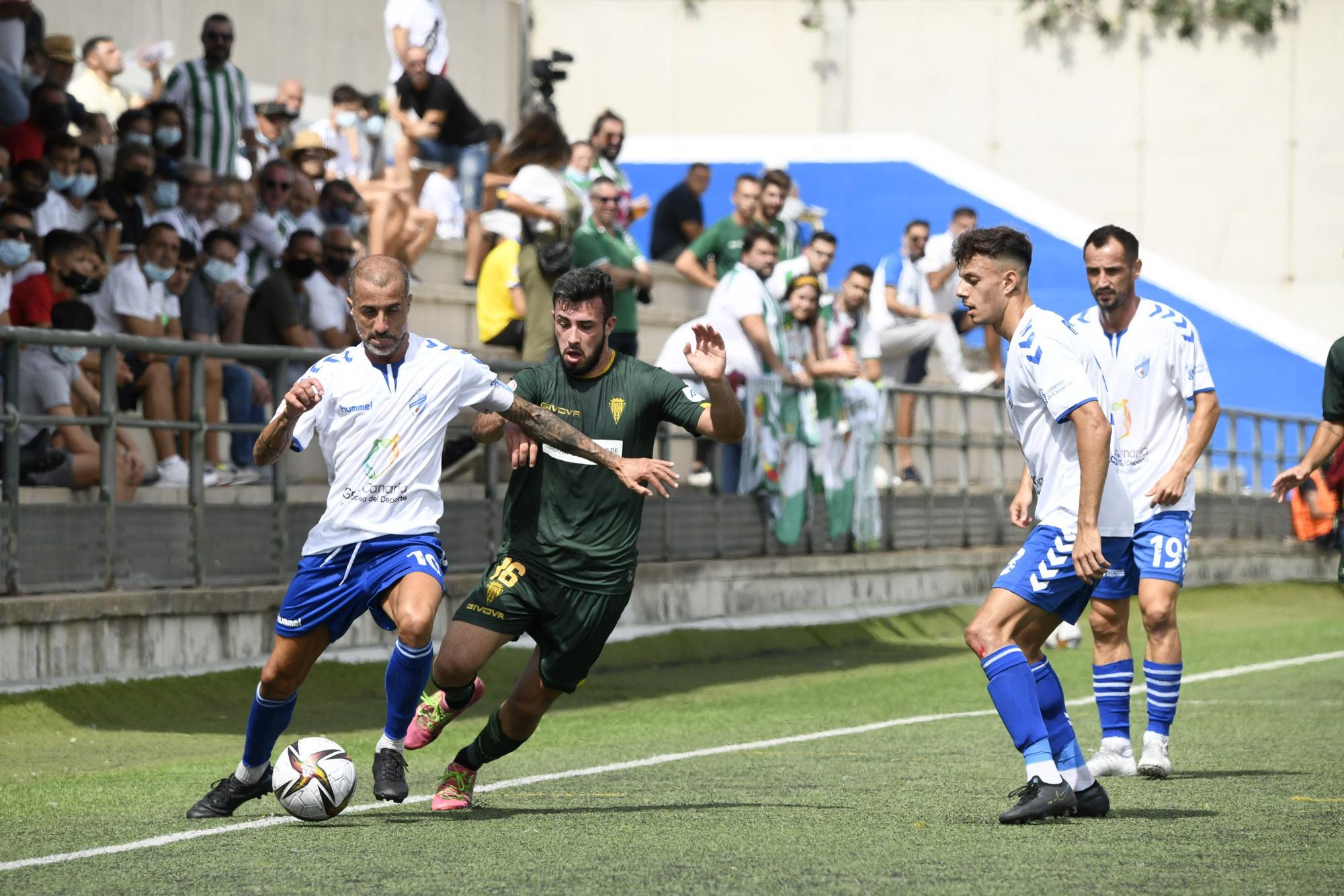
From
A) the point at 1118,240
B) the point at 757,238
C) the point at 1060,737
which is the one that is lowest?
the point at 1060,737

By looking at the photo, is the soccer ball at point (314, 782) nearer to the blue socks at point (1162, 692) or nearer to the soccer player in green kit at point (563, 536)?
the soccer player in green kit at point (563, 536)

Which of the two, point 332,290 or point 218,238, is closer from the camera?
point 218,238

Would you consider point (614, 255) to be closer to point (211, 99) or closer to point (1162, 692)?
point (211, 99)

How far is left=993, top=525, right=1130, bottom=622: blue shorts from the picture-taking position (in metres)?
7.54

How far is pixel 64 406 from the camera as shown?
1166cm

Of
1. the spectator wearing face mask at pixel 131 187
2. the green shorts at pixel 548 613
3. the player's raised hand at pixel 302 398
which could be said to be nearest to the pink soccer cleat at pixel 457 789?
the green shorts at pixel 548 613

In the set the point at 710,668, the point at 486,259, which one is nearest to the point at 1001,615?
the point at 710,668

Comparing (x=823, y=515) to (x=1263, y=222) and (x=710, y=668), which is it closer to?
(x=710, y=668)

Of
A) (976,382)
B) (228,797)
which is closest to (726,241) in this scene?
(976,382)

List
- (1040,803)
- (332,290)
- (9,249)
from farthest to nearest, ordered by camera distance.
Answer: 1. (332,290)
2. (9,249)
3. (1040,803)

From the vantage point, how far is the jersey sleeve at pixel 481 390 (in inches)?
311

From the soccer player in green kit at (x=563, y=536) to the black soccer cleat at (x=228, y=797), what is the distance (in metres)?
0.57

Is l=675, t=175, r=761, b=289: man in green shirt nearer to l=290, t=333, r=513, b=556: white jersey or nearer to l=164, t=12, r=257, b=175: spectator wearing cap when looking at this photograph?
l=164, t=12, r=257, b=175: spectator wearing cap

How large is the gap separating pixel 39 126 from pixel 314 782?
27.1 feet
